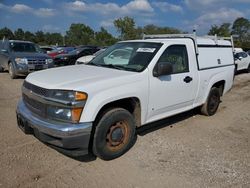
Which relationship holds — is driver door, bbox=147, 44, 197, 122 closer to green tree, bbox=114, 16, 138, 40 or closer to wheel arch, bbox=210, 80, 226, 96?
wheel arch, bbox=210, 80, 226, 96

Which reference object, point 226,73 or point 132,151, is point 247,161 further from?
point 226,73

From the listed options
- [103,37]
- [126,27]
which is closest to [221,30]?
[126,27]

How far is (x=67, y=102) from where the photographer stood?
3.36 meters

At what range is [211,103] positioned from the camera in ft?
20.2

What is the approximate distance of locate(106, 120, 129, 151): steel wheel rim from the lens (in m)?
3.89

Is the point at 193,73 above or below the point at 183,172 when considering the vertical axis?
above

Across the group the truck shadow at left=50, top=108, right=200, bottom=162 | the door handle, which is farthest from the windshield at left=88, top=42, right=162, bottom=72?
the truck shadow at left=50, top=108, right=200, bottom=162


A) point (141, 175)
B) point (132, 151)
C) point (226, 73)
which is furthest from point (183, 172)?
point (226, 73)

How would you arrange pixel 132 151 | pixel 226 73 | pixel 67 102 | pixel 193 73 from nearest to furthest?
pixel 67 102, pixel 132 151, pixel 193 73, pixel 226 73

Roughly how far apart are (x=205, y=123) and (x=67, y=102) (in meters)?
3.50

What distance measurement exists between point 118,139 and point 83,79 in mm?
1061

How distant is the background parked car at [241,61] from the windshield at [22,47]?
34.6 ft

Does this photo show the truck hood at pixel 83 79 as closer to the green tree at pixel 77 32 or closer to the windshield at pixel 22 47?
the windshield at pixel 22 47

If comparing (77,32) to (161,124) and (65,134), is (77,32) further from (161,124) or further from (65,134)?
(65,134)
